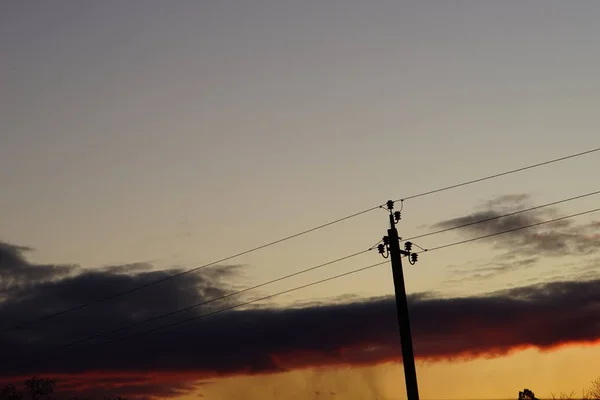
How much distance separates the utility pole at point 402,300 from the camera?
3128cm

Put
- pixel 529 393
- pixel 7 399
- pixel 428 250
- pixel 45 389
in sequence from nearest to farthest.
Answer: pixel 428 250 → pixel 529 393 → pixel 45 389 → pixel 7 399

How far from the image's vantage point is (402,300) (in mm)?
32438

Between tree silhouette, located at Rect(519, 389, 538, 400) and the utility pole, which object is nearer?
the utility pole

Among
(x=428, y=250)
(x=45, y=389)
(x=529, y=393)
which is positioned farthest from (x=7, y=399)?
(x=428, y=250)

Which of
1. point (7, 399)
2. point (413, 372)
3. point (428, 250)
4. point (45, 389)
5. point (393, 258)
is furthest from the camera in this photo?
point (7, 399)

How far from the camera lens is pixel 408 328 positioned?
32.0m

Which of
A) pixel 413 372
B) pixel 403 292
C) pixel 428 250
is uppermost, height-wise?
pixel 428 250

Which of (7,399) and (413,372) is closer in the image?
(413,372)

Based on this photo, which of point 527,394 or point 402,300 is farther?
point 527,394

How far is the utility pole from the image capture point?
3128 centimetres

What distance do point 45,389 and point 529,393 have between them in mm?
79495

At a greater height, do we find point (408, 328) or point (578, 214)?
point (578, 214)

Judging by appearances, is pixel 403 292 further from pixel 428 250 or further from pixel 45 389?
pixel 45 389

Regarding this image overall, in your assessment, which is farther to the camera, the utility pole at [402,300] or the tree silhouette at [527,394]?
the tree silhouette at [527,394]
